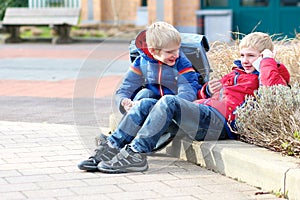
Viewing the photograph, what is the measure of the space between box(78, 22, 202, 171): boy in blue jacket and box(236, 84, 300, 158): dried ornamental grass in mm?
601

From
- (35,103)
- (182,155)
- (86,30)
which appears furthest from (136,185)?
(86,30)

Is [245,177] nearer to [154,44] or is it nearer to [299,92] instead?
[299,92]

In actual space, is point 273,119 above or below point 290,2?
above

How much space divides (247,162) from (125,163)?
90 cm

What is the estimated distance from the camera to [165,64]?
18.6 ft

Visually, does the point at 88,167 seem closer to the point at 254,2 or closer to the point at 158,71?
the point at 158,71

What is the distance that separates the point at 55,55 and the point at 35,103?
7605mm

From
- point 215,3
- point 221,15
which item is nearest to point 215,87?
point 221,15

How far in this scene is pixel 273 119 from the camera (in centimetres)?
505

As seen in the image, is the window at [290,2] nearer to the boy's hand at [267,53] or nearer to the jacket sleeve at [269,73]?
the boy's hand at [267,53]

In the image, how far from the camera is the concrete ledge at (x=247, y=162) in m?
4.50

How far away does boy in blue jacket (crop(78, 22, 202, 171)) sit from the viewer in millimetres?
5516

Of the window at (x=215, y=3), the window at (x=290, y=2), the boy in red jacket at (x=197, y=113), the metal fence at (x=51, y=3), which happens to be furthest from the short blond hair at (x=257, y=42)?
the metal fence at (x=51, y=3)

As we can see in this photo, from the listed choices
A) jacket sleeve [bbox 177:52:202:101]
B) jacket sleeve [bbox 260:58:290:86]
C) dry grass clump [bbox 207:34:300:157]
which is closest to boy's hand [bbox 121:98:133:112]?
jacket sleeve [bbox 177:52:202:101]
